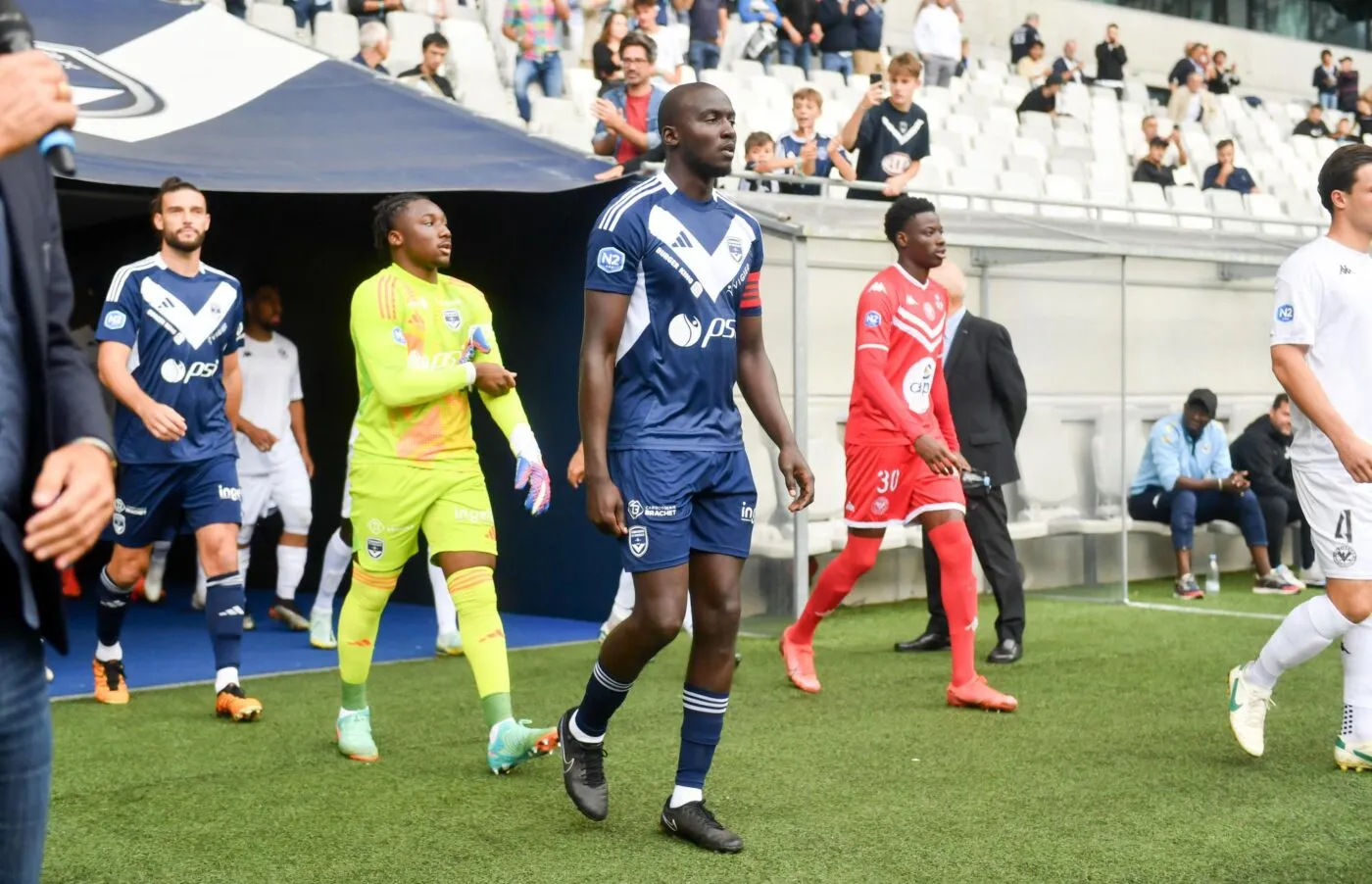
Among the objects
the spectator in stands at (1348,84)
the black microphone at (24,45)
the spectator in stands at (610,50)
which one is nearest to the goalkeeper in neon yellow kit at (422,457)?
the black microphone at (24,45)

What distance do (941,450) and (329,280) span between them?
5.71 metres

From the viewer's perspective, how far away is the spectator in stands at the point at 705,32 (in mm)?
14398

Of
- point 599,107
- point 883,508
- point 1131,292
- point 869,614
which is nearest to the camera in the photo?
point 883,508

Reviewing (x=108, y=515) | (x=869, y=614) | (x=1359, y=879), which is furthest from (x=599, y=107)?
(x=108, y=515)

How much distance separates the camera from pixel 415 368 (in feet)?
16.8

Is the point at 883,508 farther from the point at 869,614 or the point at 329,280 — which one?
the point at 329,280

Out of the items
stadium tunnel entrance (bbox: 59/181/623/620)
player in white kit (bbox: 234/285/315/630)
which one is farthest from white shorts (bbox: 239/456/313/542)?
stadium tunnel entrance (bbox: 59/181/623/620)

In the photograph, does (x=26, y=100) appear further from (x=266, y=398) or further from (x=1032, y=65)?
(x=1032, y=65)

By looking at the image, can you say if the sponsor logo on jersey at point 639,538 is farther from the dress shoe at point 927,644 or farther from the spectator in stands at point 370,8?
the spectator in stands at point 370,8

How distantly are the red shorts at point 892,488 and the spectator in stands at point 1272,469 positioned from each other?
18.2ft

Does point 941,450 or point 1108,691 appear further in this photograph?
point 1108,691

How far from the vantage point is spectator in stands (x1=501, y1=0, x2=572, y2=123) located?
12.2m

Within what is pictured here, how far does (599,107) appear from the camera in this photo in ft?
27.5

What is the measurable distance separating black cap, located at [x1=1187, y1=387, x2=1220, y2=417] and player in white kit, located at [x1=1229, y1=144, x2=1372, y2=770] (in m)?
6.08
